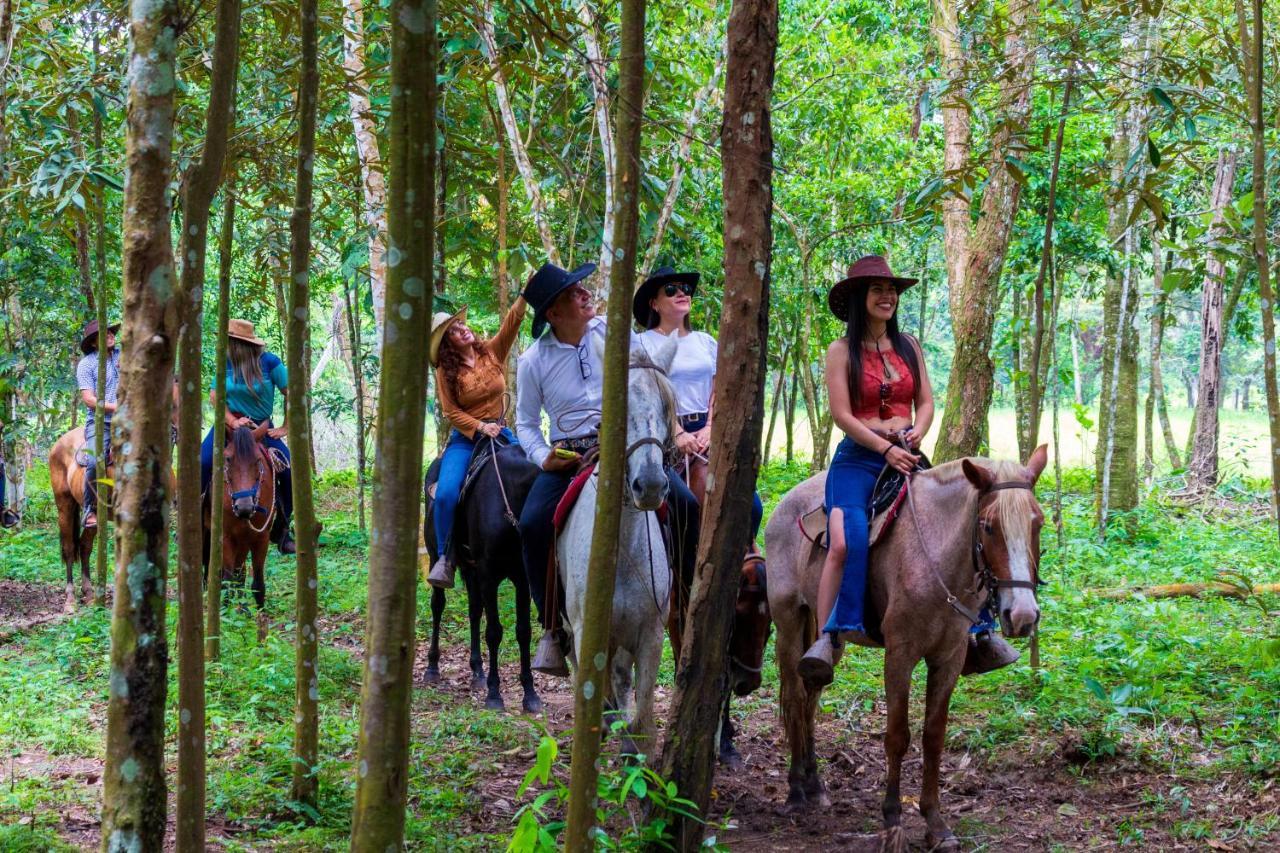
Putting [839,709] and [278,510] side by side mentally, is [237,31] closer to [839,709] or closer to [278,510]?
[839,709]

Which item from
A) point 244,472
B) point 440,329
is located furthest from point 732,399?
point 244,472

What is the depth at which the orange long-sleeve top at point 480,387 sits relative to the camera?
8.05m

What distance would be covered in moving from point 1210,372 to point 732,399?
14.8 meters

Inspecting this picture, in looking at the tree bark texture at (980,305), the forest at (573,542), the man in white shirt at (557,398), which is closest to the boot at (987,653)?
the forest at (573,542)

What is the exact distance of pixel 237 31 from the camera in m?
3.69

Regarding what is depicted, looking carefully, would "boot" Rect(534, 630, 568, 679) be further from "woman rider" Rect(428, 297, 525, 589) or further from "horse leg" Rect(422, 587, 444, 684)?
"horse leg" Rect(422, 587, 444, 684)

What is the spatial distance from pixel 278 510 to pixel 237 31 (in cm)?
751

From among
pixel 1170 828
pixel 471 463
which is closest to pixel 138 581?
pixel 1170 828

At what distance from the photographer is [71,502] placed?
11.0m

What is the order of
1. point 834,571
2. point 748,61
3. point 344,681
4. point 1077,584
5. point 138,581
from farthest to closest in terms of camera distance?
point 1077,584, point 344,681, point 834,571, point 748,61, point 138,581

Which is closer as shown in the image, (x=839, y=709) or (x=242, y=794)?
(x=242, y=794)

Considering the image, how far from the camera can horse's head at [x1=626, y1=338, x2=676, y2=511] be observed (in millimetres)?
4762

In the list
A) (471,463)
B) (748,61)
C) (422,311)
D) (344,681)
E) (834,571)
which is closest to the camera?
(422,311)

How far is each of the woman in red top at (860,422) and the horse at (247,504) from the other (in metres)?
6.08
